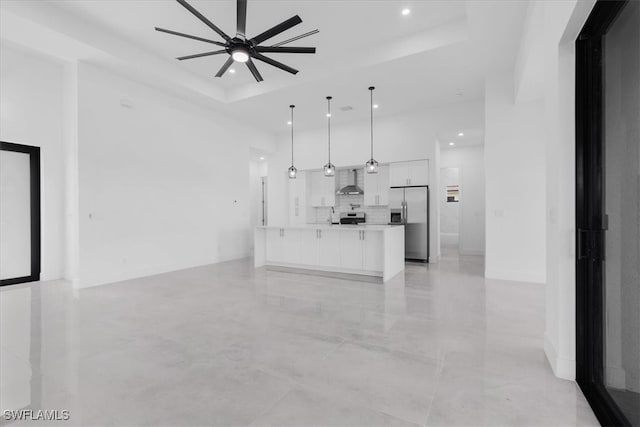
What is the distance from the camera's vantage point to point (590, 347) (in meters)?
1.96

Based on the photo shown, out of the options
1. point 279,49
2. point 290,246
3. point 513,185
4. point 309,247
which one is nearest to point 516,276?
point 513,185

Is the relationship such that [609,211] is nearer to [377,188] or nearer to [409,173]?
[409,173]

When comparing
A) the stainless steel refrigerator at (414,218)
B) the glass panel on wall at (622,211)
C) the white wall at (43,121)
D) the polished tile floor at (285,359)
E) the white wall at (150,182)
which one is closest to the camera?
the glass panel on wall at (622,211)

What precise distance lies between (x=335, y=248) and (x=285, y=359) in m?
3.32

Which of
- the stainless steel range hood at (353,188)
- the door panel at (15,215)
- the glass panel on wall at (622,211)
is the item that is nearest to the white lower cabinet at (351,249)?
the stainless steel range hood at (353,188)

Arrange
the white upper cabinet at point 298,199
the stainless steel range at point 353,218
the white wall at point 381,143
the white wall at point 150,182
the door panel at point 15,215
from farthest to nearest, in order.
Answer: the white upper cabinet at point 298,199 < the stainless steel range at point 353,218 < the white wall at point 381,143 < the white wall at point 150,182 < the door panel at point 15,215

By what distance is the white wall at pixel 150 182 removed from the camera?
496 centimetres

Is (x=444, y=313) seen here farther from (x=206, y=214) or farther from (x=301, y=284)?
(x=206, y=214)

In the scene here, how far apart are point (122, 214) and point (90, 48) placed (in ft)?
8.49

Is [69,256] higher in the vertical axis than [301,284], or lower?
higher

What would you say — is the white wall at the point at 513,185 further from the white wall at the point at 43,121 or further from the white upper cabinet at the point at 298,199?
the white wall at the point at 43,121

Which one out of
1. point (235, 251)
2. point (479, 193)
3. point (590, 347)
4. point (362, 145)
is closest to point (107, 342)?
point (590, 347)

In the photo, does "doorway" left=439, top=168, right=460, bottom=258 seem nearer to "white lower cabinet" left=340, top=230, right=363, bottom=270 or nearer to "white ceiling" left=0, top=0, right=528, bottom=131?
"white ceiling" left=0, top=0, right=528, bottom=131

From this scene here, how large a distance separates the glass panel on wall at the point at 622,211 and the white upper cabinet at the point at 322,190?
23.0 feet
